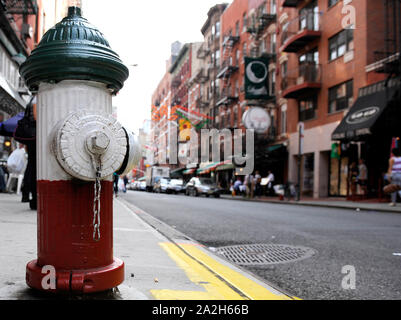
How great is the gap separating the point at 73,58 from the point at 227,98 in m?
37.1

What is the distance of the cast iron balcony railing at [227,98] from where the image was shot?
38844mm

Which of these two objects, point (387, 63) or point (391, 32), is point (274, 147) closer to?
point (391, 32)

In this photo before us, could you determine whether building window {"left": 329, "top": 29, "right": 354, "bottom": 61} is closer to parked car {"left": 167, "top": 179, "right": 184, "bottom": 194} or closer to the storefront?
the storefront

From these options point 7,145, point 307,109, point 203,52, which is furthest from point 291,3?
point 203,52

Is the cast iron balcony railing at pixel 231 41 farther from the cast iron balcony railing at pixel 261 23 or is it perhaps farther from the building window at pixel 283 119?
the building window at pixel 283 119

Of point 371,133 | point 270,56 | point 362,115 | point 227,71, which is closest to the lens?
point 371,133

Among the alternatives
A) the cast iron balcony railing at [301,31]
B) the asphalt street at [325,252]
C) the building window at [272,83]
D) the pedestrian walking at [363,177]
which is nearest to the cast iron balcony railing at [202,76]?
the building window at [272,83]

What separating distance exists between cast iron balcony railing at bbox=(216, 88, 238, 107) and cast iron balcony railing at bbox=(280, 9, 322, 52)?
36.3 feet

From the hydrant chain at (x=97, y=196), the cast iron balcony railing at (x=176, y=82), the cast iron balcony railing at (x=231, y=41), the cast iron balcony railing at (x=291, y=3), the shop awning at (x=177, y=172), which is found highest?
the cast iron balcony railing at (x=176, y=82)

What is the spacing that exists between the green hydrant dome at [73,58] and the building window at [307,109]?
24421 millimetres

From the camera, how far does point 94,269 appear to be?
2.29 metres

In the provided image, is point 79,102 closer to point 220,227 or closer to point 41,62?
point 41,62

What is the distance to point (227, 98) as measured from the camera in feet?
128

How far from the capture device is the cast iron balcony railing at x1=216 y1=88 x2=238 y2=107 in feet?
127
